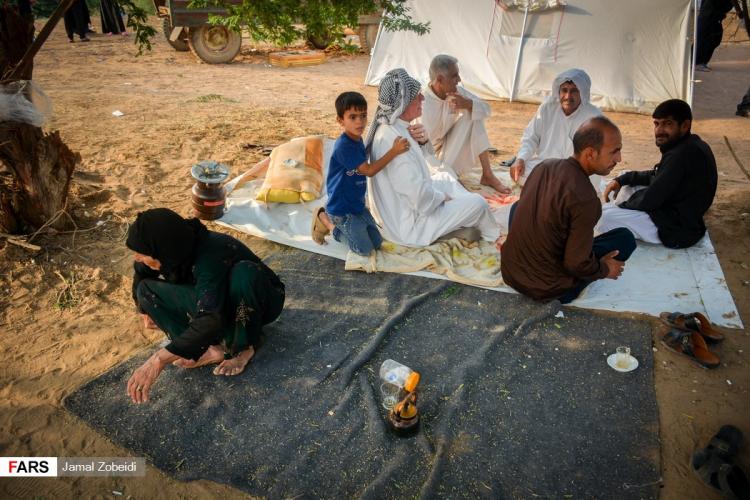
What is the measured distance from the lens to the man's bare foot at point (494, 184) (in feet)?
18.7

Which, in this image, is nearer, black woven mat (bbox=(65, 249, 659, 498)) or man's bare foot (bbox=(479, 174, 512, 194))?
black woven mat (bbox=(65, 249, 659, 498))

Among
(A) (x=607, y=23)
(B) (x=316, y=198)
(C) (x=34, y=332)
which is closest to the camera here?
(C) (x=34, y=332)

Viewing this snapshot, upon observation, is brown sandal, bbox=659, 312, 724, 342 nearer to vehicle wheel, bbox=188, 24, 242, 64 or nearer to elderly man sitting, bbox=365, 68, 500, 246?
elderly man sitting, bbox=365, 68, 500, 246

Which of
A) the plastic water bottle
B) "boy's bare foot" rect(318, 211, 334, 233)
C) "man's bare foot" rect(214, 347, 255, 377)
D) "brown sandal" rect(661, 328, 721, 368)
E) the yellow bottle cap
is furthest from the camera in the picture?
"boy's bare foot" rect(318, 211, 334, 233)

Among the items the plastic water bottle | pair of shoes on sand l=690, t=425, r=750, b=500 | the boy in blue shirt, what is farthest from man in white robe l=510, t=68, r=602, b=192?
the plastic water bottle

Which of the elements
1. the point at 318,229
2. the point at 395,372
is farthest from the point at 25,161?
the point at 395,372

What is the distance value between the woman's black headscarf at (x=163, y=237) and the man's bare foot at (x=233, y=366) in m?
0.74

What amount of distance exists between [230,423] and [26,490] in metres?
1.00

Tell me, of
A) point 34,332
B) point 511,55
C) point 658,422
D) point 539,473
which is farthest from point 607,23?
point 34,332

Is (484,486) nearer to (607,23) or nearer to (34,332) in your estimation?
(34,332)

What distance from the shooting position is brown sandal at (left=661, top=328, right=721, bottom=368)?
3287 mm

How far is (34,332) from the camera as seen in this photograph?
11.7 ft

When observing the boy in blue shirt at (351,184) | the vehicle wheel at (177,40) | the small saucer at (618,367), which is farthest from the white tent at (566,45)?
the small saucer at (618,367)

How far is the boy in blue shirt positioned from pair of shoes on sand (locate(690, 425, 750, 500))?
2.65 m
